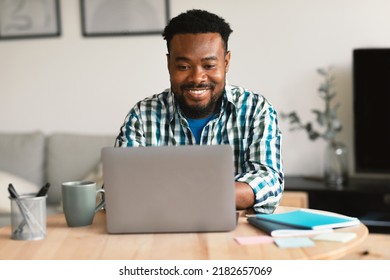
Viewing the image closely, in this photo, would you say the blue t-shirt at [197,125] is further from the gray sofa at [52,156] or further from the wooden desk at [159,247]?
the gray sofa at [52,156]

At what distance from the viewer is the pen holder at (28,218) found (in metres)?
1.16

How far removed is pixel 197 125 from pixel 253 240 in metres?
0.62

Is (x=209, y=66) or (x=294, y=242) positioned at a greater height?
(x=209, y=66)

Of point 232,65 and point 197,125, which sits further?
point 232,65

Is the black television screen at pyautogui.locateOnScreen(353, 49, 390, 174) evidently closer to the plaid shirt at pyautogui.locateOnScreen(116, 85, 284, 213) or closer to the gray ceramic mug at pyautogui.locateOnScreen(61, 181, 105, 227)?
the plaid shirt at pyautogui.locateOnScreen(116, 85, 284, 213)

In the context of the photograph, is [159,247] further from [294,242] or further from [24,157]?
[24,157]

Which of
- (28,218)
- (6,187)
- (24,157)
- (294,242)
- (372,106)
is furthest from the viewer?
(24,157)

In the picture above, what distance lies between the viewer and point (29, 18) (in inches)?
126

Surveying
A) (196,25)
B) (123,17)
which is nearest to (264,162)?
(196,25)

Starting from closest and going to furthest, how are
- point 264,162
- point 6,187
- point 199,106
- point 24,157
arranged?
point 264,162 → point 199,106 → point 6,187 → point 24,157

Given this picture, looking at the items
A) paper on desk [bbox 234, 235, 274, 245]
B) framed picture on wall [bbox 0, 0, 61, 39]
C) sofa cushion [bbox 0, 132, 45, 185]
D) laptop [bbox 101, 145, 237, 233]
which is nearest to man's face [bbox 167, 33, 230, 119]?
laptop [bbox 101, 145, 237, 233]

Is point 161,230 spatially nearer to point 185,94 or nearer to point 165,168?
point 165,168

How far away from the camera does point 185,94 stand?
61.2 inches

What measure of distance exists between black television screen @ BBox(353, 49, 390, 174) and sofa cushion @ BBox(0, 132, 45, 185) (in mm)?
1553
